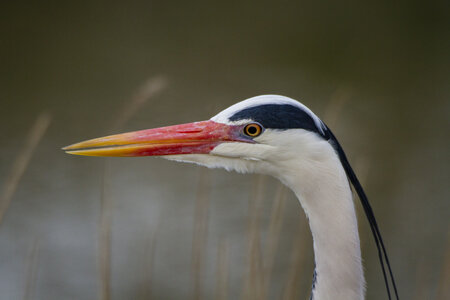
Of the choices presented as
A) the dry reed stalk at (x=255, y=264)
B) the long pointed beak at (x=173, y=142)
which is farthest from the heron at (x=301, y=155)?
the dry reed stalk at (x=255, y=264)

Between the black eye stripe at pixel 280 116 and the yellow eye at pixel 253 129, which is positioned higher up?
the black eye stripe at pixel 280 116

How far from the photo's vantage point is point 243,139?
153cm

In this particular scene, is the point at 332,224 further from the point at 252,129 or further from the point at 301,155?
the point at 252,129

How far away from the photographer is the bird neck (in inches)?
57.7

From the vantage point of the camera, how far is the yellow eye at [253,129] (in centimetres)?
152

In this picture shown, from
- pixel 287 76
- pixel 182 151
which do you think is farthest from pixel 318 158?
pixel 287 76

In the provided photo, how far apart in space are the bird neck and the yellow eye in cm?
12


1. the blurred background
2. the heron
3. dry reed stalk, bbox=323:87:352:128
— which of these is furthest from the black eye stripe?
dry reed stalk, bbox=323:87:352:128

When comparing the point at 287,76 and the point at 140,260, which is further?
the point at 287,76

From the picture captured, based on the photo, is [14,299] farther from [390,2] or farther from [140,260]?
[390,2]

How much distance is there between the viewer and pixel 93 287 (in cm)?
353

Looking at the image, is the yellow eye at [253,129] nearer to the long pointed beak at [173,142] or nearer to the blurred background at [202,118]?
the long pointed beak at [173,142]

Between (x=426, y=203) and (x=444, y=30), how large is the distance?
2614 millimetres

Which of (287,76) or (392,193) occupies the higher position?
(287,76)
